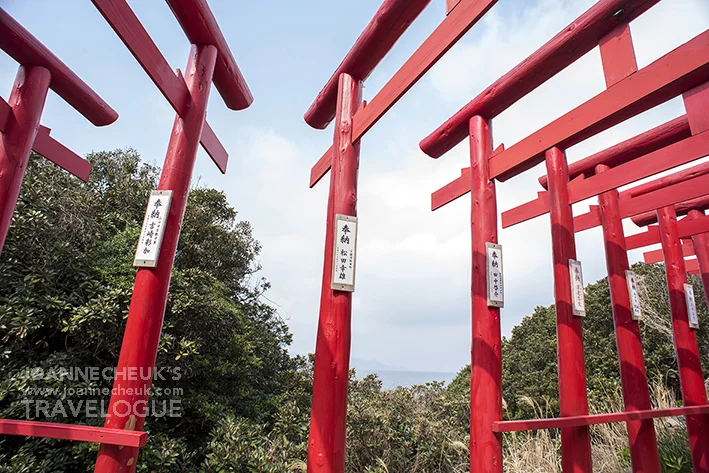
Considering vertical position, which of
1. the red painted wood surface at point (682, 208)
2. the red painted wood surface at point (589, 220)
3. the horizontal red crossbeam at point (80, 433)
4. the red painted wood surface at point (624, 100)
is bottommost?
the horizontal red crossbeam at point (80, 433)

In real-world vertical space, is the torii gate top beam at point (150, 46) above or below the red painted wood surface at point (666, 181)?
below

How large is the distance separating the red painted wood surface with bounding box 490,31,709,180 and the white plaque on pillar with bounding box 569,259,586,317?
3.12 feet

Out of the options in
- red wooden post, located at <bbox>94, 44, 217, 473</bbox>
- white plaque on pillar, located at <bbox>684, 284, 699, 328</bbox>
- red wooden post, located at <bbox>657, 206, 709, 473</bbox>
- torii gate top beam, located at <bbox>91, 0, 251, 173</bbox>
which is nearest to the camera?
red wooden post, located at <bbox>94, 44, 217, 473</bbox>

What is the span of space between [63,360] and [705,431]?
20.7 ft

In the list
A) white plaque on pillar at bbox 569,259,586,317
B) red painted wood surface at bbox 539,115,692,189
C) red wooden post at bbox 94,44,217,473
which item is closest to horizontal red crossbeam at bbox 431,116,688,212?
red painted wood surface at bbox 539,115,692,189

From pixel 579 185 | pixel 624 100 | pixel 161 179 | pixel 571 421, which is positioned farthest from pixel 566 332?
pixel 161 179

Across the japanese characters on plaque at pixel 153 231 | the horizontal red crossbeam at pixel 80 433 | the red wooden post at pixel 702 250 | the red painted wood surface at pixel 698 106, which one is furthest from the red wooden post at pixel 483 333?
the red wooden post at pixel 702 250

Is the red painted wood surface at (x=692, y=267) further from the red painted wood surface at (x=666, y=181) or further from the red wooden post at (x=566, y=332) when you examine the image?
the red wooden post at (x=566, y=332)

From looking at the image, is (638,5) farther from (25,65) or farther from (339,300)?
(25,65)

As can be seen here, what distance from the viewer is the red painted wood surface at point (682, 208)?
190 inches

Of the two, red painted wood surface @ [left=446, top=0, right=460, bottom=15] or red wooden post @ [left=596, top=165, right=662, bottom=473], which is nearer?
red painted wood surface @ [left=446, top=0, right=460, bottom=15]

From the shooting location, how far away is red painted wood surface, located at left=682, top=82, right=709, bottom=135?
188 cm

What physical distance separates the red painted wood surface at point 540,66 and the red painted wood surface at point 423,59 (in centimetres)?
74

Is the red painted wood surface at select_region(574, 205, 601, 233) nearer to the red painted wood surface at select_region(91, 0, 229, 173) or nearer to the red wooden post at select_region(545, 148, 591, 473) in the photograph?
the red wooden post at select_region(545, 148, 591, 473)
